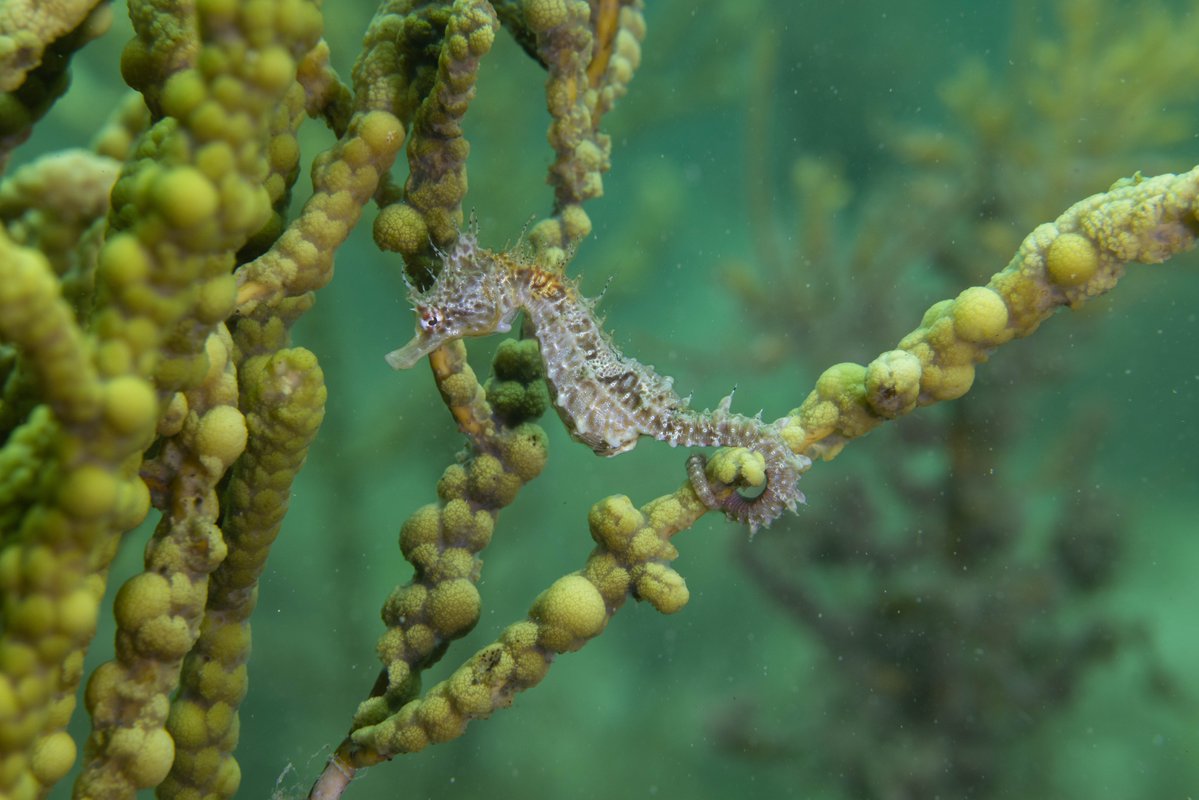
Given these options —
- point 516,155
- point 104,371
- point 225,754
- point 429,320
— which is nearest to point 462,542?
point 429,320

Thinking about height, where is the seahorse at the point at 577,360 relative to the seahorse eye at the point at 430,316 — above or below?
above

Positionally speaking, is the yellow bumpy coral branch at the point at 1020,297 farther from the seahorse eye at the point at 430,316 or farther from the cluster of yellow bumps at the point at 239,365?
the seahorse eye at the point at 430,316

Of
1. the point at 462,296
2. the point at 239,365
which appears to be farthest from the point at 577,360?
the point at 239,365

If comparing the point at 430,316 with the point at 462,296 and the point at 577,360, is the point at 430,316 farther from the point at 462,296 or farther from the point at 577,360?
the point at 577,360

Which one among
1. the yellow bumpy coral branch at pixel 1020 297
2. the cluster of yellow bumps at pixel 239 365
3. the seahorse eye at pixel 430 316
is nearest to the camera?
the cluster of yellow bumps at pixel 239 365

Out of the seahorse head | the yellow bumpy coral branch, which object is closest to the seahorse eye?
the seahorse head

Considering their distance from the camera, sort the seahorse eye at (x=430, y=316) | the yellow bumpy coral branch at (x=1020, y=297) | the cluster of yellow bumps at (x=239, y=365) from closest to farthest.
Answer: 1. the cluster of yellow bumps at (x=239, y=365)
2. the yellow bumpy coral branch at (x=1020, y=297)
3. the seahorse eye at (x=430, y=316)

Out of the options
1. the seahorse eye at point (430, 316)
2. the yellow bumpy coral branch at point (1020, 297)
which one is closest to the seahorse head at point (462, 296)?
the seahorse eye at point (430, 316)

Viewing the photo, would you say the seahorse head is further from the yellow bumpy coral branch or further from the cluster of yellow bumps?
the yellow bumpy coral branch
